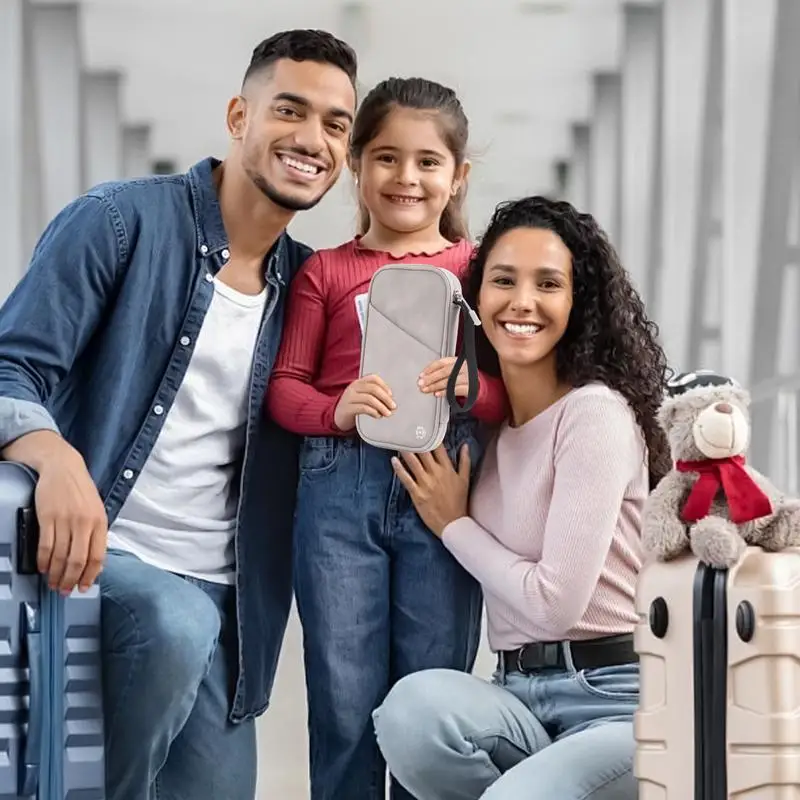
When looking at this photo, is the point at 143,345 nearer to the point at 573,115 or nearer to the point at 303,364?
the point at 303,364

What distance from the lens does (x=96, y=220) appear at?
7.68 feet

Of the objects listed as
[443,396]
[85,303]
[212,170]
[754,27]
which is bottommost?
[443,396]

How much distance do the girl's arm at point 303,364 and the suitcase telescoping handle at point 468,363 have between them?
7.2 inches

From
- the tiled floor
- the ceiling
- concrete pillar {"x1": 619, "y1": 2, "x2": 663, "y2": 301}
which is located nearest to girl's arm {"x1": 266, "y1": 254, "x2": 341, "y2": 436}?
the tiled floor

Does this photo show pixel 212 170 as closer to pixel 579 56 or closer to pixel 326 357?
pixel 326 357

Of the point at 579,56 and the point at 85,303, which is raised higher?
the point at 579,56

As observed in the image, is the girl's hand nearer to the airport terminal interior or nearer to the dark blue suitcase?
the dark blue suitcase

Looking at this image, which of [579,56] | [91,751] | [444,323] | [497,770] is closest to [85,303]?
[444,323]

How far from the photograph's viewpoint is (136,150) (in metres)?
16.4

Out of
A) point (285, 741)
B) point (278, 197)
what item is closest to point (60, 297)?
point (278, 197)

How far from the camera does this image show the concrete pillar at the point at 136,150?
52.4 ft

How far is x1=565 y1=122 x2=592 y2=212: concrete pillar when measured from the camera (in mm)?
16055

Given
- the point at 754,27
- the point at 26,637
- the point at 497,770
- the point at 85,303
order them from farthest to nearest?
the point at 754,27 < the point at 85,303 < the point at 497,770 < the point at 26,637

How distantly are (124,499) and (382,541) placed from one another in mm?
401
